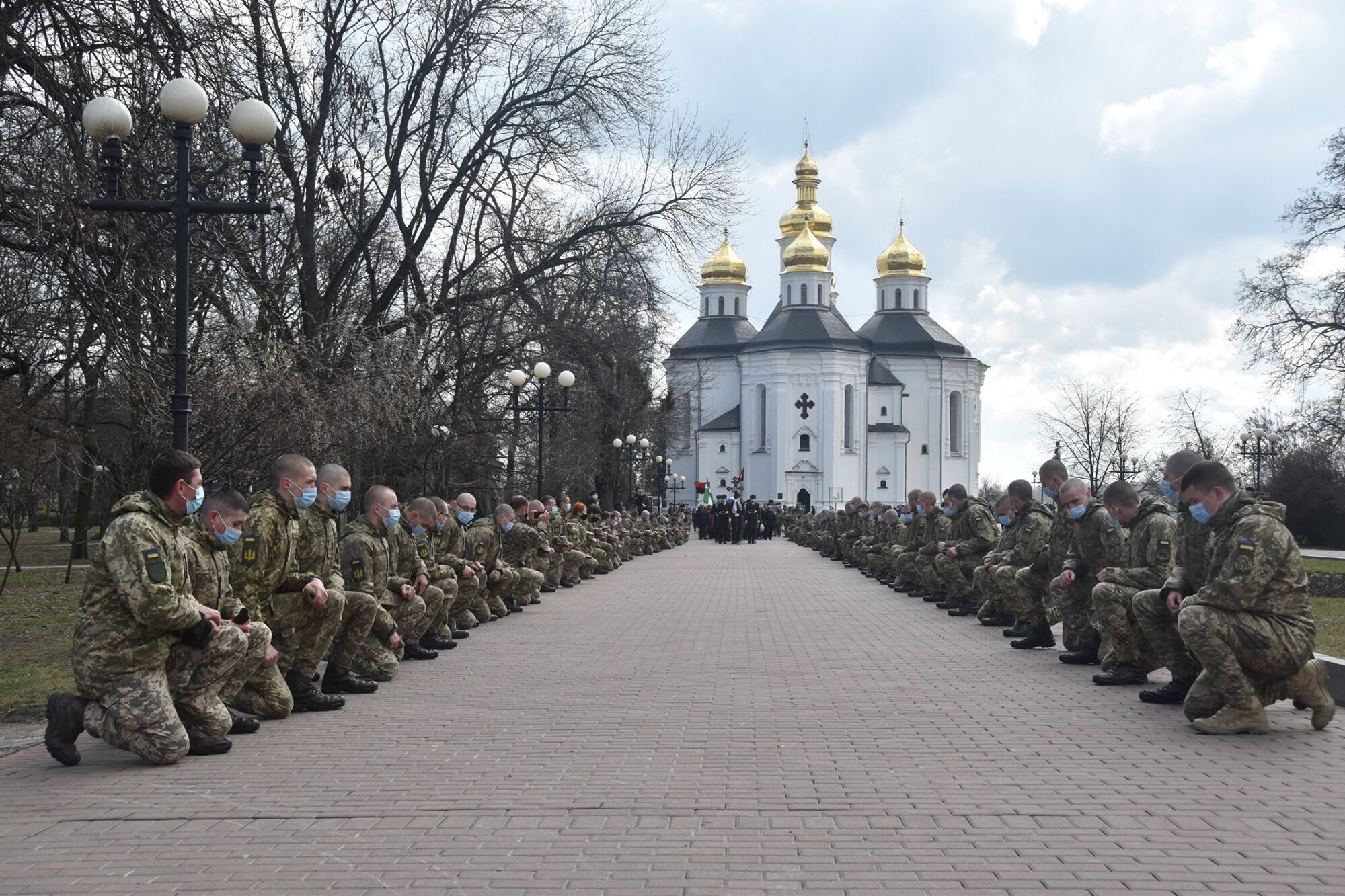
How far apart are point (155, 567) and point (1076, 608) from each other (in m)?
8.54

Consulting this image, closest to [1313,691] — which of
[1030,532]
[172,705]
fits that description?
[1030,532]

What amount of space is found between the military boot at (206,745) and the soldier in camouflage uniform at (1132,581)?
6.86 metres

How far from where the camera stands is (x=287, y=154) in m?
22.5

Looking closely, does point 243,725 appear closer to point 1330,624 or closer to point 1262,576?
point 1262,576

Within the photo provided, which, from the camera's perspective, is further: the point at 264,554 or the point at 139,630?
the point at 264,554

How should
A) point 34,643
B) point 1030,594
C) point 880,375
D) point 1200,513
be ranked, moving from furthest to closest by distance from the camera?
point 880,375 < point 34,643 < point 1030,594 < point 1200,513

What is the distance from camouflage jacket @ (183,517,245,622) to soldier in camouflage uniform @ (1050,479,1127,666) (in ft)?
23.9

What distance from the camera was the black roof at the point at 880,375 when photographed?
112m

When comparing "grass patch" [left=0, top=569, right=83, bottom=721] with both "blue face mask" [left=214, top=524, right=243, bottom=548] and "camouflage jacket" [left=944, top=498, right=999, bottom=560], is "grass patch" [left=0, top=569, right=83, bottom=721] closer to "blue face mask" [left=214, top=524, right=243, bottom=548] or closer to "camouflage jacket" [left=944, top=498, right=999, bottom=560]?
"blue face mask" [left=214, top=524, right=243, bottom=548]

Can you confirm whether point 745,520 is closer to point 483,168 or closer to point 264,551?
point 483,168

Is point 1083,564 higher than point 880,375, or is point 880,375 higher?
point 880,375

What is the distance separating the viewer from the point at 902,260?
119000 mm

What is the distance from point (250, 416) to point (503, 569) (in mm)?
3843

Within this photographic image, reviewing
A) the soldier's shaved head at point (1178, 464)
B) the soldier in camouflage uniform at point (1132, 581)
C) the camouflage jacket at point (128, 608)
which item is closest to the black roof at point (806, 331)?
the soldier in camouflage uniform at point (1132, 581)
